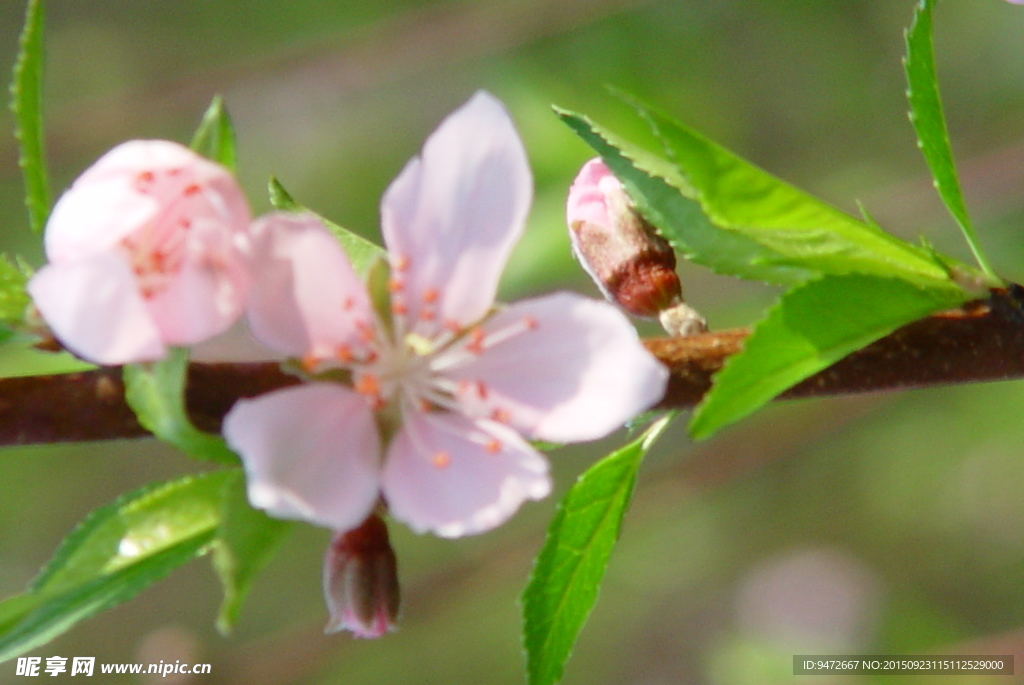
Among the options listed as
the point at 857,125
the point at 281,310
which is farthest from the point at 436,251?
the point at 857,125

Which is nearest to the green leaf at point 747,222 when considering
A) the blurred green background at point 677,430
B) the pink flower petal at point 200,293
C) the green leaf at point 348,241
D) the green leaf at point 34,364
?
the green leaf at point 348,241

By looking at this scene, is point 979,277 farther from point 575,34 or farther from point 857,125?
point 857,125

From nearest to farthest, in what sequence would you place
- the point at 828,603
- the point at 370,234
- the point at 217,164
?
the point at 217,164
the point at 828,603
the point at 370,234

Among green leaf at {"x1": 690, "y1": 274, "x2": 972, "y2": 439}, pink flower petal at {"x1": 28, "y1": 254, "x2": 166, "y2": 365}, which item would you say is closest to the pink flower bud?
pink flower petal at {"x1": 28, "y1": 254, "x2": 166, "y2": 365}

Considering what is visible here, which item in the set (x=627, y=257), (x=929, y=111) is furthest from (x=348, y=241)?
(x=929, y=111)

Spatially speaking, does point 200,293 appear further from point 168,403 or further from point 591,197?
point 591,197
